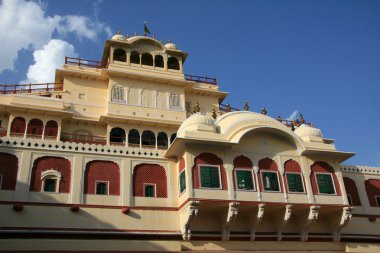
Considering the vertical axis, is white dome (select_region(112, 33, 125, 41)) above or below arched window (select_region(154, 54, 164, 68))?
above

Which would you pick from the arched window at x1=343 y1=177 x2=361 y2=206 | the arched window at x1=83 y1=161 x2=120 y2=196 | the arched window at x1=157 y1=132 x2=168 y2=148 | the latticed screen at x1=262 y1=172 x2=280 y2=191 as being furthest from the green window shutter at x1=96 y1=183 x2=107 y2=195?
the arched window at x1=343 y1=177 x2=361 y2=206

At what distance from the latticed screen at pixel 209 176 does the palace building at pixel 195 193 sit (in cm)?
5

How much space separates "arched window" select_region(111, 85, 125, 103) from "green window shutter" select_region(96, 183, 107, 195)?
10749 millimetres

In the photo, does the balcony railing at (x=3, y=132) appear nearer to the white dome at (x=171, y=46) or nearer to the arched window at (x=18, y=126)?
the arched window at (x=18, y=126)

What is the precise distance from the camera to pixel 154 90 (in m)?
30.1

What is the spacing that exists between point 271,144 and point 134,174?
7.28 metres

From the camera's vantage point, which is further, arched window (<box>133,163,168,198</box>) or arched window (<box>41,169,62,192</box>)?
arched window (<box>133,163,168,198</box>)

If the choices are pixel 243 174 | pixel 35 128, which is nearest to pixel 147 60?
pixel 35 128

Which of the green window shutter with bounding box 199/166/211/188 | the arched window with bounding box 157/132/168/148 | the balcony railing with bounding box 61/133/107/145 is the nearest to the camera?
the green window shutter with bounding box 199/166/211/188

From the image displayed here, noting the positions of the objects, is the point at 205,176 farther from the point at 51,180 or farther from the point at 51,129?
the point at 51,129

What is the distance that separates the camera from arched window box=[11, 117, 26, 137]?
25377 mm

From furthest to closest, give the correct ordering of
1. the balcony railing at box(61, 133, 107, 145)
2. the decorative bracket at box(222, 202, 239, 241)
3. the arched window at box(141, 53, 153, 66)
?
1. the arched window at box(141, 53, 153, 66)
2. the balcony railing at box(61, 133, 107, 145)
3. the decorative bracket at box(222, 202, 239, 241)

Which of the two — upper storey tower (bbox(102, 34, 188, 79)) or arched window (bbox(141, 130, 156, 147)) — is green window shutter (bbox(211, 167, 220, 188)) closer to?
arched window (bbox(141, 130, 156, 147))

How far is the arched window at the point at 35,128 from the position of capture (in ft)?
84.1
